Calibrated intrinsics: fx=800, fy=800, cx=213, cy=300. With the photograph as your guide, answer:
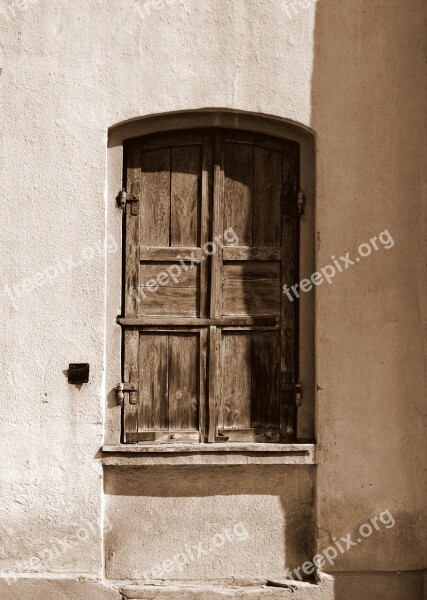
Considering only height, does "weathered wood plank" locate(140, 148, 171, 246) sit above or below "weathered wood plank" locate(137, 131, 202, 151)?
below

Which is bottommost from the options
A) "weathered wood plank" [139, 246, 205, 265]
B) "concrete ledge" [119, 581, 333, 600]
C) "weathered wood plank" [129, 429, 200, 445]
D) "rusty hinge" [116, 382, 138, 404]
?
"concrete ledge" [119, 581, 333, 600]

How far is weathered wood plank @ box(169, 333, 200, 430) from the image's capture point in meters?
5.30

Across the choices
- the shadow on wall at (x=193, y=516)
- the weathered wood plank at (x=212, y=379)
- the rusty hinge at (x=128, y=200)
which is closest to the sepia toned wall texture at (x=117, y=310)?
the shadow on wall at (x=193, y=516)

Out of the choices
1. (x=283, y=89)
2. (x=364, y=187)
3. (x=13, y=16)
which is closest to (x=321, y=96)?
(x=283, y=89)

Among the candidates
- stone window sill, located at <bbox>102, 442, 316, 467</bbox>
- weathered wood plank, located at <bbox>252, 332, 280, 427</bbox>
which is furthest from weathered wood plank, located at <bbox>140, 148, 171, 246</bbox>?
stone window sill, located at <bbox>102, 442, 316, 467</bbox>

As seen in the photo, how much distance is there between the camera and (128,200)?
5363mm

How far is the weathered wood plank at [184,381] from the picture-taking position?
5301 mm

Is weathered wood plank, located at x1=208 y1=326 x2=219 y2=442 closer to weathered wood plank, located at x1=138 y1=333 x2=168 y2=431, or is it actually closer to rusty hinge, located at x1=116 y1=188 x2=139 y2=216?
weathered wood plank, located at x1=138 y1=333 x2=168 y2=431

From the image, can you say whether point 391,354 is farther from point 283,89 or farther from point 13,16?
point 13,16

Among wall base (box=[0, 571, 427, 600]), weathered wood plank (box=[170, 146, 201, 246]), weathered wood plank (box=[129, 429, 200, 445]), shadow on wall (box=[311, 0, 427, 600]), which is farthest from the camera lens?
weathered wood plank (box=[170, 146, 201, 246])

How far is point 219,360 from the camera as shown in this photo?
532 centimetres

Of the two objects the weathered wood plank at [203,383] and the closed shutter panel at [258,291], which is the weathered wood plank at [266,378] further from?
the weathered wood plank at [203,383]

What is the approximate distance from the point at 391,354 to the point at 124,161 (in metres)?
2.19

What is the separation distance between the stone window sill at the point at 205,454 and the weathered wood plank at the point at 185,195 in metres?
1.36
